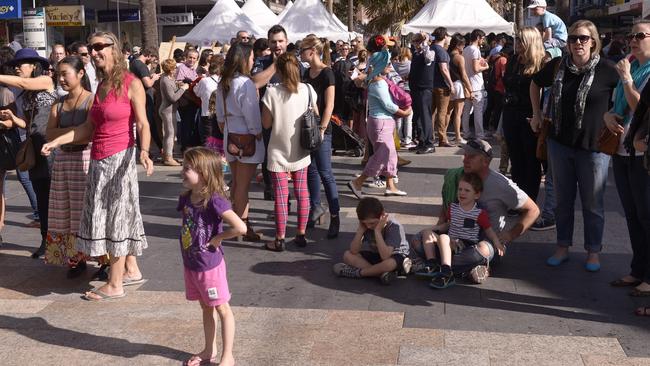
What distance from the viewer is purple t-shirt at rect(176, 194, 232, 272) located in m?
4.49

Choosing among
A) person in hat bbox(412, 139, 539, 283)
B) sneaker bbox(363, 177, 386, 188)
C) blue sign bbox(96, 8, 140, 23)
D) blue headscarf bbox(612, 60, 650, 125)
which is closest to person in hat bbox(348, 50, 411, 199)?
sneaker bbox(363, 177, 386, 188)

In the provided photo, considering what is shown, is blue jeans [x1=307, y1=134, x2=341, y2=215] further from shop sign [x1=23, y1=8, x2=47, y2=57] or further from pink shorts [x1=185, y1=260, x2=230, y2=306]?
shop sign [x1=23, y1=8, x2=47, y2=57]

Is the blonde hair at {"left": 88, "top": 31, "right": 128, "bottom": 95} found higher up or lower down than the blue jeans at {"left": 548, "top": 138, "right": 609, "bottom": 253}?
higher up

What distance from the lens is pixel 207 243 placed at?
14.8 ft

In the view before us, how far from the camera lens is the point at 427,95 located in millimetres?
13352

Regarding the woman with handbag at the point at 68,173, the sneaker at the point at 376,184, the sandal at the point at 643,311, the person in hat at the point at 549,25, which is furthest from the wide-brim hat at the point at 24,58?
the person in hat at the point at 549,25

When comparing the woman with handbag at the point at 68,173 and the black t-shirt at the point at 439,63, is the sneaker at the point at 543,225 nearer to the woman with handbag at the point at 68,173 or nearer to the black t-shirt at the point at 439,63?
the woman with handbag at the point at 68,173

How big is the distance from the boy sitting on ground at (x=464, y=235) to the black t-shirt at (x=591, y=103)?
0.76 meters

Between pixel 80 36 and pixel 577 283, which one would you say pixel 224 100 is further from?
pixel 80 36

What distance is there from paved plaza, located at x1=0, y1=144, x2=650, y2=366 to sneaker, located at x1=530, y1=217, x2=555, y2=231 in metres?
0.23

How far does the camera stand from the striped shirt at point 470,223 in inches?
243

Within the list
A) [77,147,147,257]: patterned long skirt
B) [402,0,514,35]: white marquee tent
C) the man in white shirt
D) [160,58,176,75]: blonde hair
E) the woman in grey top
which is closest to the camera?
[77,147,147,257]: patterned long skirt

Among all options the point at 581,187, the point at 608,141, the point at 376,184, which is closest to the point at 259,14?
the point at 376,184

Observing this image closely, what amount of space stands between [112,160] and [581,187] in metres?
3.38
